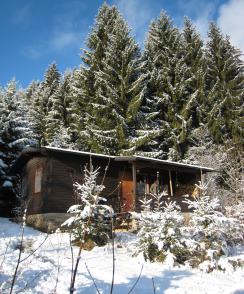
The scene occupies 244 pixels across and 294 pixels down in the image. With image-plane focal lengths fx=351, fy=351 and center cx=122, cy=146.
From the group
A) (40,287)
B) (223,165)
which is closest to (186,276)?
(40,287)

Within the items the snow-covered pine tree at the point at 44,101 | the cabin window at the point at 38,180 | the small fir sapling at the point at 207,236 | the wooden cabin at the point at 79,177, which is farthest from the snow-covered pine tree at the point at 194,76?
the small fir sapling at the point at 207,236

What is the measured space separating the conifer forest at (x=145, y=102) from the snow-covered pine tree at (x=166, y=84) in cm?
9

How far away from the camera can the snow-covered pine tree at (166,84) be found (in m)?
30.1

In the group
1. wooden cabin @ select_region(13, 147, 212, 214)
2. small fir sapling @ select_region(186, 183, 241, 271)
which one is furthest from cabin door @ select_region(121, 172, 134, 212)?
small fir sapling @ select_region(186, 183, 241, 271)

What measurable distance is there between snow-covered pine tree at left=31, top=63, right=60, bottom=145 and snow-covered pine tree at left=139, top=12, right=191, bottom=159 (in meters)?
10.9

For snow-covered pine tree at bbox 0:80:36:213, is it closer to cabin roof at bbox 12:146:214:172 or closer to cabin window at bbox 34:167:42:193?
cabin roof at bbox 12:146:214:172

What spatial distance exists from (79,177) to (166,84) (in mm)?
16603

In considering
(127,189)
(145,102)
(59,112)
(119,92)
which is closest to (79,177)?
(127,189)

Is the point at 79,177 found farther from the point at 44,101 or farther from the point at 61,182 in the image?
the point at 44,101

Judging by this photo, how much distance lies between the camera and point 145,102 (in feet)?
105

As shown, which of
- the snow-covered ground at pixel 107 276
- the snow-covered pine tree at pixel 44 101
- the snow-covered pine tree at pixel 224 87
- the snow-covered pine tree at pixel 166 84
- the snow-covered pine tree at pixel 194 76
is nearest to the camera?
the snow-covered ground at pixel 107 276

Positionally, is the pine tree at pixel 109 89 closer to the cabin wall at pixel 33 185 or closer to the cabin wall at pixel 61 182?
the cabin wall at pixel 33 185

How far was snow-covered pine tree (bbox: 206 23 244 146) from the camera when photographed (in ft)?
105

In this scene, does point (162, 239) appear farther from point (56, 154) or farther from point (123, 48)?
point (123, 48)
